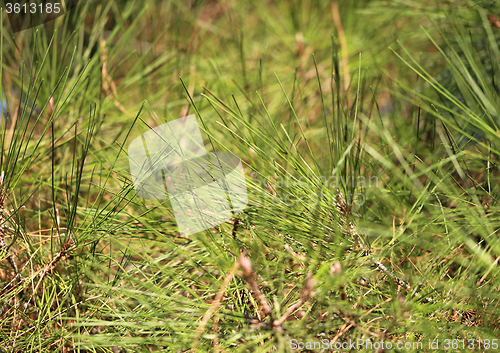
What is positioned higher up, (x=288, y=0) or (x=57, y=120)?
(x=288, y=0)

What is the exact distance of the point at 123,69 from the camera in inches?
38.3

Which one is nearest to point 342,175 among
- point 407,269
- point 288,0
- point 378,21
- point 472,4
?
point 407,269

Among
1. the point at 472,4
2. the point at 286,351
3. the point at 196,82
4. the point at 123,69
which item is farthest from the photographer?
the point at 123,69

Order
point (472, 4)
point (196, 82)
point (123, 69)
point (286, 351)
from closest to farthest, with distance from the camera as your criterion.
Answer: point (286, 351), point (472, 4), point (196, 82), point (123, 69)

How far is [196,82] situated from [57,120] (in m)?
0.29

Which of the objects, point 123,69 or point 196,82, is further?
point 123,69

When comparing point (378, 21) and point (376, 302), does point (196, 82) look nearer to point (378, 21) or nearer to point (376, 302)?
point (378, 21)

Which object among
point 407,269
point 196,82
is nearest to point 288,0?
point 196,82

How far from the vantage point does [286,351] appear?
1.20 feet

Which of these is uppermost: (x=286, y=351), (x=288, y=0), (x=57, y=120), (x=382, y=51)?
(x=288, y=0)

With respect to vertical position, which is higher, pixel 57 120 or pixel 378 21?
pixel 378 21

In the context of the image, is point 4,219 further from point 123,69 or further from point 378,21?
point 378,21

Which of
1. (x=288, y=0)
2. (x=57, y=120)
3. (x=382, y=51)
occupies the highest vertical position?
(x=288, y=0)

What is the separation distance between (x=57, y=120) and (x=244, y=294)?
0.48 m
